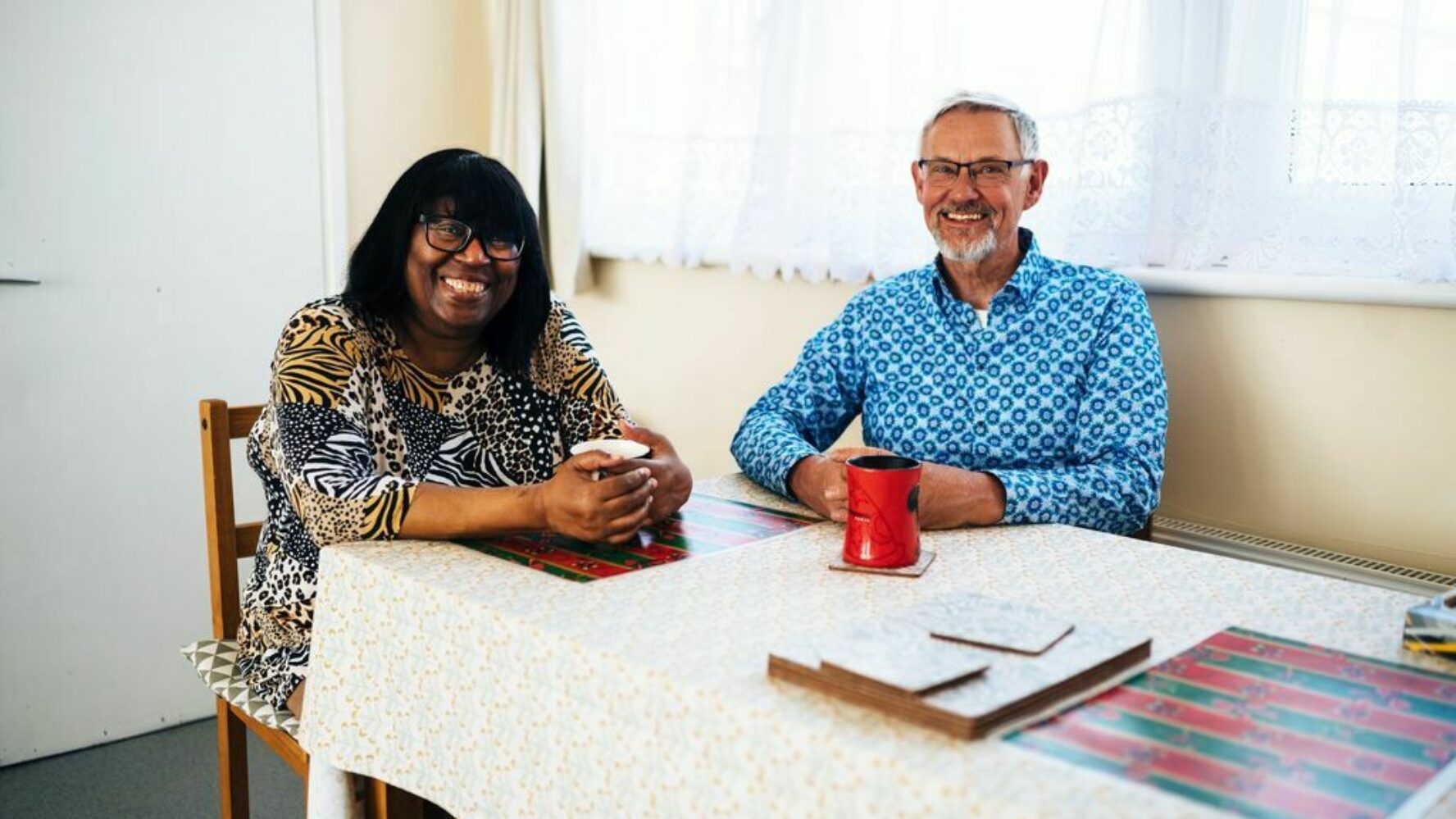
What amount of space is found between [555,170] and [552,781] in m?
2.12

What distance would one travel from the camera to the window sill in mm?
1608

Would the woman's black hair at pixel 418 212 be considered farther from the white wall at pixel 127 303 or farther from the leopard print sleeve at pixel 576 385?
the white wall at pixel 127 303

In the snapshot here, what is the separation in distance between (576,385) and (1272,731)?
3.80 ft

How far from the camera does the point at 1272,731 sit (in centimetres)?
83

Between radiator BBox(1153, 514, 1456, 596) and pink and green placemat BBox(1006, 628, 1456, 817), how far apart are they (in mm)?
624

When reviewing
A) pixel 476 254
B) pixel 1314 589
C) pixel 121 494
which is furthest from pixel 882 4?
pixel 121 494

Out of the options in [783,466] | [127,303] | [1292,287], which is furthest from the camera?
[127,303]

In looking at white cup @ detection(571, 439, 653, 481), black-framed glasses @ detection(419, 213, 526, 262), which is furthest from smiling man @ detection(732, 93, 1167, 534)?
black-framed glasses @ detection(419, 213, 526, 262)

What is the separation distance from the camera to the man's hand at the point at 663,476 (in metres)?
1.41

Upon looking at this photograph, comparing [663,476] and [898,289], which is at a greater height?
[898,289]

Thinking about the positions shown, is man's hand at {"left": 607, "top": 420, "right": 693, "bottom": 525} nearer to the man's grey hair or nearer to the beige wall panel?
the man's grey hair

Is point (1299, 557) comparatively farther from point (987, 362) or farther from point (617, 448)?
point (617, 448)

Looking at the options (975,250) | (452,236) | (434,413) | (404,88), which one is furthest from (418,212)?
(404,88)

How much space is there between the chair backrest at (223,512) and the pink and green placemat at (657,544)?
0.60 m
